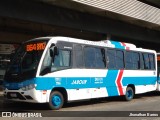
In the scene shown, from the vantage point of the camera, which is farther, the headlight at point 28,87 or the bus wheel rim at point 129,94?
the bus wheel rim at point 129,94

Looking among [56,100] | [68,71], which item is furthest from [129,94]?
[56,100]

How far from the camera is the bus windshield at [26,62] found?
13172 millimetres

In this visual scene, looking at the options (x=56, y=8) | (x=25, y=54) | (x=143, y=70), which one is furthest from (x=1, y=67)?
(x=25, y=54)

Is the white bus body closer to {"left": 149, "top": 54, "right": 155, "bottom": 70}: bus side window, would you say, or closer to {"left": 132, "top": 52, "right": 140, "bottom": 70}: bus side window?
{"left": 132, "top": 52, "right": 140, "bottom": 70}: bus side window

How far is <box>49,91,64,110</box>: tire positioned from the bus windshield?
4.15ft

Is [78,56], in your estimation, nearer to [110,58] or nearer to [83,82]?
[83,82]

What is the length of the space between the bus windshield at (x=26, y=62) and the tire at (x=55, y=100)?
1.26m

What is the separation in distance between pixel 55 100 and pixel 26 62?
6.05 feet

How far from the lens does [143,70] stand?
20.2 m

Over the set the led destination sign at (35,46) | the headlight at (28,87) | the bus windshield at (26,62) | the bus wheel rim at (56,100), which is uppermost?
the led destination sign at (35,46)

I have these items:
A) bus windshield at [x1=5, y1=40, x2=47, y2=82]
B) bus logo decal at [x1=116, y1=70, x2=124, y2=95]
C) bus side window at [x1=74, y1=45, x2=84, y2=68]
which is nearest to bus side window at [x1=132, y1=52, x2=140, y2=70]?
bus logo decal at [x1=116, y1=70, x2=124, y2=95]

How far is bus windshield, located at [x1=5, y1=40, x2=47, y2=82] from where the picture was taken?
13172 mm

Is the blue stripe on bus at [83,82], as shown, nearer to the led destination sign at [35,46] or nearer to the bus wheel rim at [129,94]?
the bus wheel rim at [129,94]

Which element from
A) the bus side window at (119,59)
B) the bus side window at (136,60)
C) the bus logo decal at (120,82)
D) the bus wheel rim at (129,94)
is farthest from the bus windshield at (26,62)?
the bus side window at (136,60)
